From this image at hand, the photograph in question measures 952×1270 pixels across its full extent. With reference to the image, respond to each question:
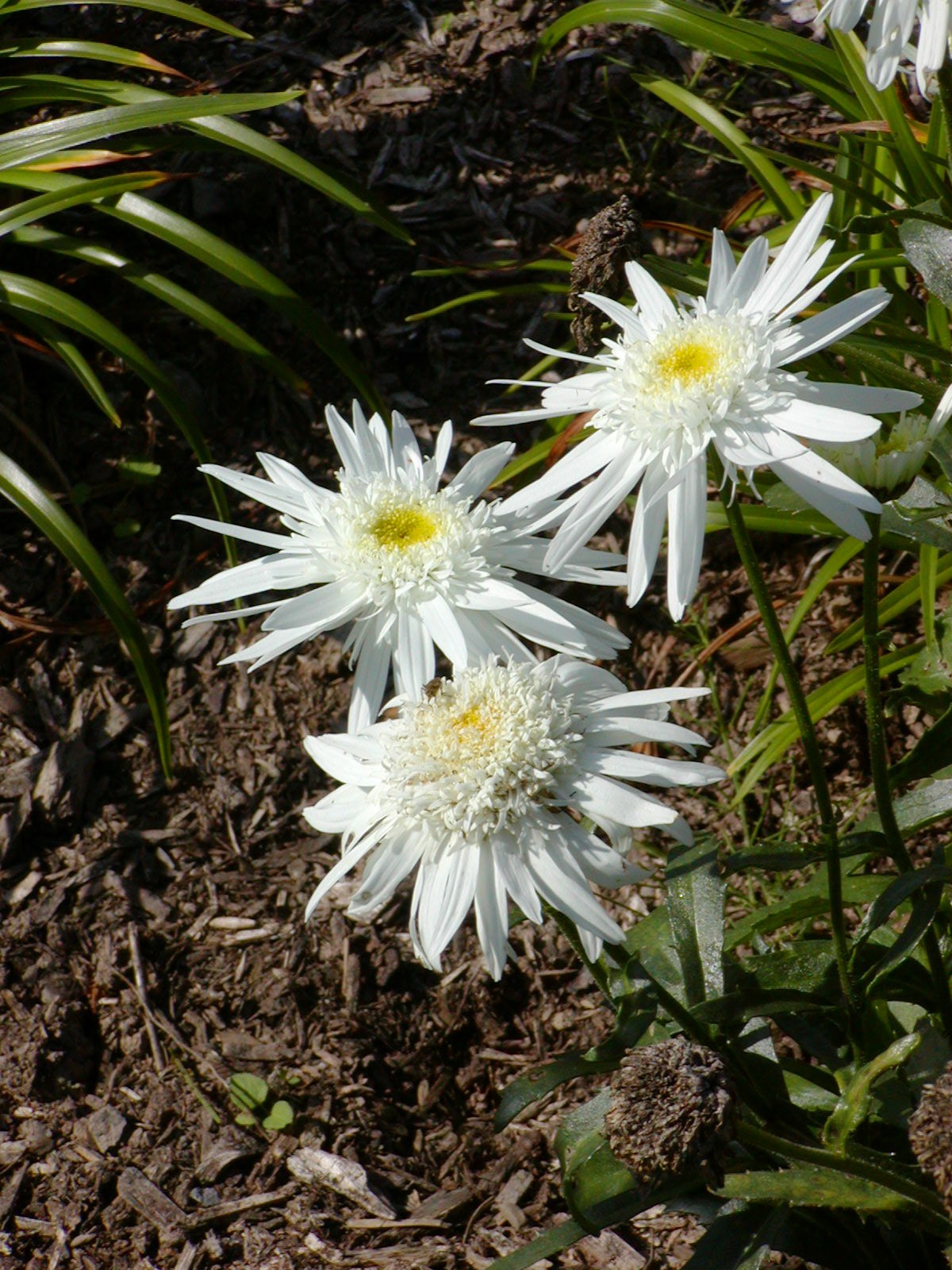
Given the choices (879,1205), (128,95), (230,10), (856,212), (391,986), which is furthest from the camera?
(230,10)

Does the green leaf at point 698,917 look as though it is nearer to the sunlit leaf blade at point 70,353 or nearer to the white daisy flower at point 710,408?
the white daisy flower at point 710,408

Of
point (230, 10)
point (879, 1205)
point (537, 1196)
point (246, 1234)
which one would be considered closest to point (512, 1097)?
point (879, 1205)

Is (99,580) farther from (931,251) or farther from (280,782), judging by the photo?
(931,251)

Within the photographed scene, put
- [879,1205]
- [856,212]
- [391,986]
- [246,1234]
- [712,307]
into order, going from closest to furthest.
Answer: [879,1205] < [712,307] < [246,1234] < [391,986] < [856,212]

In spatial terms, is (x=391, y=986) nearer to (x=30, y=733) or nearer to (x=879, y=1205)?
(x=30, y=733)

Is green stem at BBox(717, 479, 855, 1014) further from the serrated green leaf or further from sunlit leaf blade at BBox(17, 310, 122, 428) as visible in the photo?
sunlit leaf blade at BBox(17, 310, 122, 428)
